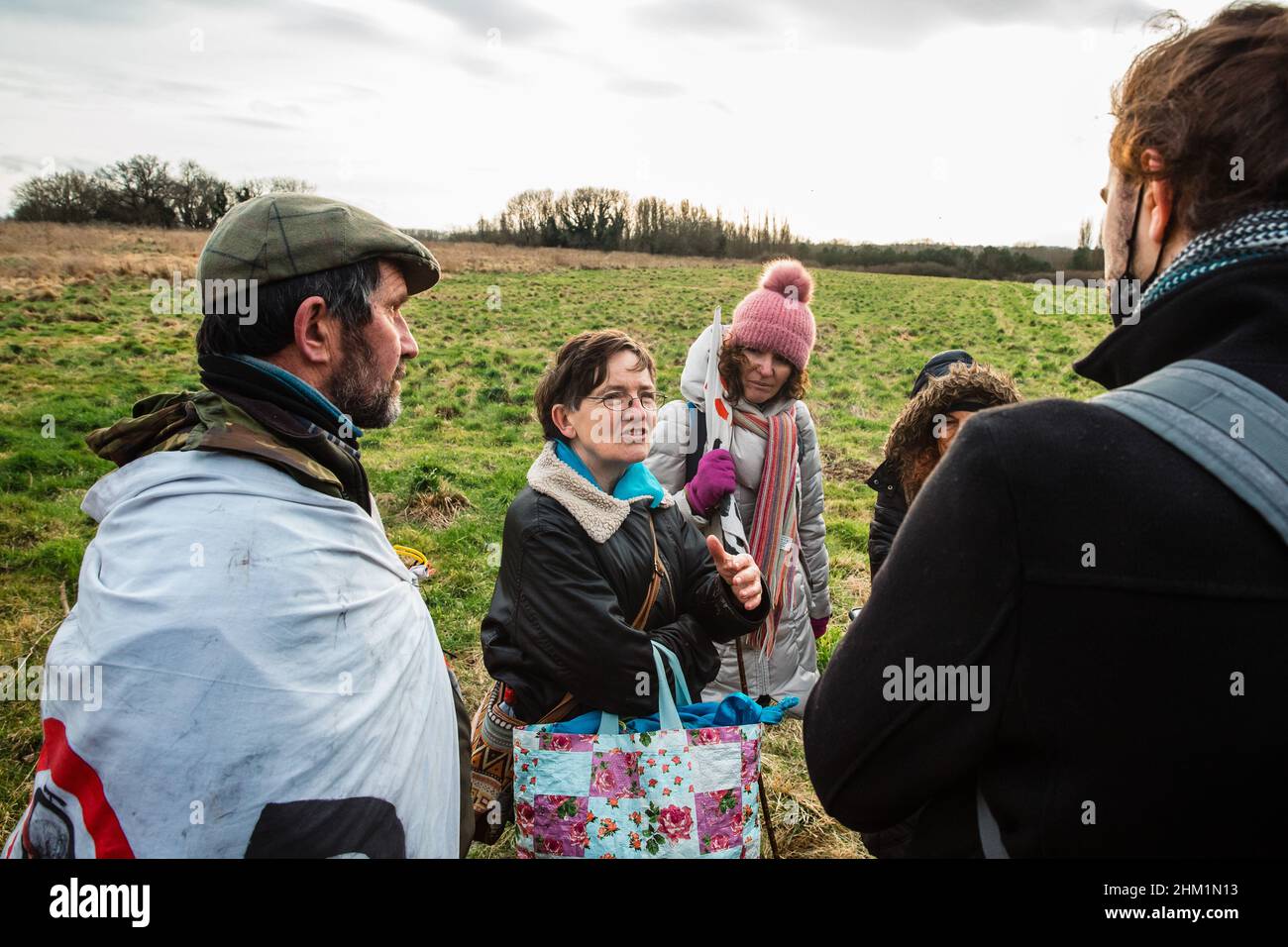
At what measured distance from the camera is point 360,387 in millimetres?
2012

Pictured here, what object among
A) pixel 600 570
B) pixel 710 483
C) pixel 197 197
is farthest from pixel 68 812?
pixel 197 197

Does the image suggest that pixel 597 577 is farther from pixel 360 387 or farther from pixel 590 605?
pixel 360 387

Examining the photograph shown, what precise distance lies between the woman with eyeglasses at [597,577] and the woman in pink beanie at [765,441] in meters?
0.93

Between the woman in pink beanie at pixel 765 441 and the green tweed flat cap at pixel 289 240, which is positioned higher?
the green tweed flat cap at pixel 289 240

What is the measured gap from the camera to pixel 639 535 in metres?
2.64

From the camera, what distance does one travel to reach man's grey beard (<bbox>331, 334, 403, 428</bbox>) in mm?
1981

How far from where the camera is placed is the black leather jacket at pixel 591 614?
232cm

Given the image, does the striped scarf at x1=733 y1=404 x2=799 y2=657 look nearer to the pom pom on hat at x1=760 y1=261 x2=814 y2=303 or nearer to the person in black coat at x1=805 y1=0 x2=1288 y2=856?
the pom pom on hat at x1=760 y1=261 x2=814 y2=303

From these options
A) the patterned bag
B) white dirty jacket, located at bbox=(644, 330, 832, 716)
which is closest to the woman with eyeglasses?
the patterned bag

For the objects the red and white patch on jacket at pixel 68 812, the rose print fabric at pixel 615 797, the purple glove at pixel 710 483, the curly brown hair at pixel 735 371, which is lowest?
the rose print fabric at pixel 615 797

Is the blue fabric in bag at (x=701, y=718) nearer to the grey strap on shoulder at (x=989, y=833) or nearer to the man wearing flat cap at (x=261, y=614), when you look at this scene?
the man wearing flat cap at (x=261, y=614)

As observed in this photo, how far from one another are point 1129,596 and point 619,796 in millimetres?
1572

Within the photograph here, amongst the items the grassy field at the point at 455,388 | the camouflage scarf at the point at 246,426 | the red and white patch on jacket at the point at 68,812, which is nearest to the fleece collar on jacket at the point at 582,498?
the camouflage scarf at the point at 246,426
